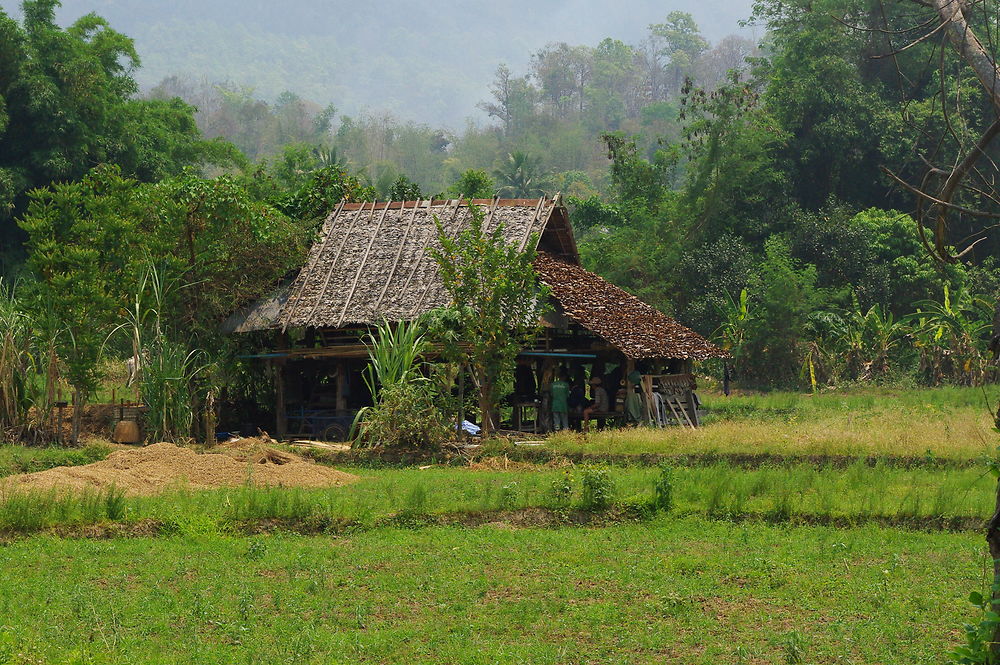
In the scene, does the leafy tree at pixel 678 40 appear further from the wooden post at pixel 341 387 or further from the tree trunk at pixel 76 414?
the tree trunk at pixel 76 414

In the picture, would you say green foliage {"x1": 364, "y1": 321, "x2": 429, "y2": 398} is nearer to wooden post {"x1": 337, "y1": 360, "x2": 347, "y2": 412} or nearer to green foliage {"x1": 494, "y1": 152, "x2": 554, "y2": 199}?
wooden post {"x1": 337, "y1": 360, "x2": 347, "y2": 412}

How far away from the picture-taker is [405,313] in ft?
64.5

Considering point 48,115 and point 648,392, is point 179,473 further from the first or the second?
point 48,115

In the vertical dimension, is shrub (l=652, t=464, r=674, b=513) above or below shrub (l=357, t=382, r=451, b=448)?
below

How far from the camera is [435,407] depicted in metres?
17.3

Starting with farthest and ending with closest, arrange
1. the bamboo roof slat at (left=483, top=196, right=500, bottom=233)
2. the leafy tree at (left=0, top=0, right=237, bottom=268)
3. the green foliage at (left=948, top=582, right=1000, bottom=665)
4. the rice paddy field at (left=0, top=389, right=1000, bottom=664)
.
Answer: the leafy tree at (left=0, top=0, right=237, bottom=268)
the bamboo roof slat at (left=483, top=196, right=500, bottom=233)
the rice paddy field at (left=0, top=389, right=1000, bottom=664)
the green foliage at (left=948, top=582, right=1000, bottom=665)

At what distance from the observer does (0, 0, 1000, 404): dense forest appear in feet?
65.6

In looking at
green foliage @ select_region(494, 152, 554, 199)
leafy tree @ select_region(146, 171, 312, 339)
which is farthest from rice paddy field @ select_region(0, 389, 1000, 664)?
green foliage @ select_region(494, 152, 554, 199)

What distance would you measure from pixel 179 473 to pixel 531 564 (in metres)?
6.28

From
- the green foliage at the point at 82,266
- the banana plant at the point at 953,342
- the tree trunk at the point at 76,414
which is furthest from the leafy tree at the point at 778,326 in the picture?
the tree trunk at the point at 76,414

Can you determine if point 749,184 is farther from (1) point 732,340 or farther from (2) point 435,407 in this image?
(2) point 435,407

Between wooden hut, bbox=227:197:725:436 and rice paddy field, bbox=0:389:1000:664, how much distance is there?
459 centimetres

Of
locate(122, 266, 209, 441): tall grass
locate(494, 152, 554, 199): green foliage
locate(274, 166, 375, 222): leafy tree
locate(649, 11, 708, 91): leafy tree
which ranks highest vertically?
locate(649, 11, 708, 91): leafy tree

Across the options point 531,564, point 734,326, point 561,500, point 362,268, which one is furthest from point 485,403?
point 734,326
